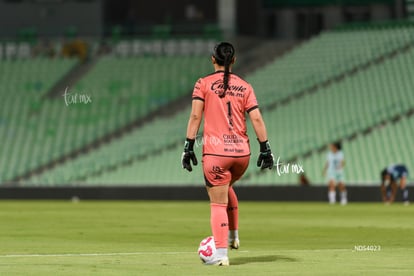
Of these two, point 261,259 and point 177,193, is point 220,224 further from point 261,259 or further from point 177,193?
point 177,193

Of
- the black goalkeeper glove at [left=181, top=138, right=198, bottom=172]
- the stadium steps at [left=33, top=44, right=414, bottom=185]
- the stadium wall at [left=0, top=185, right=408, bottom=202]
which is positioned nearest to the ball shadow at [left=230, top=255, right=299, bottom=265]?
the black goalkeeper glove at [left=181, top=138, right=198, bottom=172]

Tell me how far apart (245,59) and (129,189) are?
49.1ft

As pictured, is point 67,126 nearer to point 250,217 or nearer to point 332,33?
point 332,33

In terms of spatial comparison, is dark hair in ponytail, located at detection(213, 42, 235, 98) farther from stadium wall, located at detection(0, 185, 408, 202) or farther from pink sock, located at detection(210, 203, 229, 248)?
stadium wall, located at detection(0, 185, 408, 202)

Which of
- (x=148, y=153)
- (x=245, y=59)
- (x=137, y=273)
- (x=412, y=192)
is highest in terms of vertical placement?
(x=245, y=59)

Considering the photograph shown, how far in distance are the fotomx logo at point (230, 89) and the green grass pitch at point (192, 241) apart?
6.91 feet

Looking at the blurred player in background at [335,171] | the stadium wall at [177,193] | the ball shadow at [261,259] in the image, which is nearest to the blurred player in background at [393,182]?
the stadium wall at [177,193]

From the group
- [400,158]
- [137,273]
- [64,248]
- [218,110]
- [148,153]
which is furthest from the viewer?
[148,153]

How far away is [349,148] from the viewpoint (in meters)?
46.2

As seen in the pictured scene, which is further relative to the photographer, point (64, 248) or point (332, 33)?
point (332, 33)

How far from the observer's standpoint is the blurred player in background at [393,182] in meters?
38.7

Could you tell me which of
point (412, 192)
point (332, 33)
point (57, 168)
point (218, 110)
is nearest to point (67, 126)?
point (57, 168)

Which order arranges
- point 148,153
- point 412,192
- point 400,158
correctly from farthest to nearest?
point 148,153 < point 400,158 < point 412,192

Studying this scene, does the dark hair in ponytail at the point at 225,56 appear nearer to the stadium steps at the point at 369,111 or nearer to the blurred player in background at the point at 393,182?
the blurred player in background at the point at 393,182
